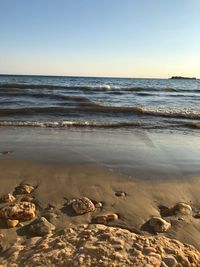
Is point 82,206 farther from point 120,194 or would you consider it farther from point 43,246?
point 43,246

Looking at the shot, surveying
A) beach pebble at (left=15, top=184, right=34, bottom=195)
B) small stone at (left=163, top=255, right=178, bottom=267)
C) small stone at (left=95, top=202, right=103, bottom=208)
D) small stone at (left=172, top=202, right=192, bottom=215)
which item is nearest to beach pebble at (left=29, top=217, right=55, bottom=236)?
small stone at (left=95, top=202, right=103, bottom=208)

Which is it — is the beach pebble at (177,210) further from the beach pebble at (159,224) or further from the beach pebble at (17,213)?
the beach pebble at (17,213)

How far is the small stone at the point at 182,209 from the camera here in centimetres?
333

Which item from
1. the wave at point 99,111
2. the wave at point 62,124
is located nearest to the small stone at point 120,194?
the wave at point 62,124

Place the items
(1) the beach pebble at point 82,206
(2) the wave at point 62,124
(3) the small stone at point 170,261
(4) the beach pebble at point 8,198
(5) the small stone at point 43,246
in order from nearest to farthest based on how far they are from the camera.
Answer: (3) the small stone at point 170,261
(5) the small stone at point 43,246
(1) the beach pebble at point 82,206
(4) the beach pebble at point 8,198
(2) the wave at point 62,124

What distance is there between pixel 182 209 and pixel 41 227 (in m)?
1.44

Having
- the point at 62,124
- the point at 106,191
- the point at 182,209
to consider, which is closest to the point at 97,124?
the point at 62,124

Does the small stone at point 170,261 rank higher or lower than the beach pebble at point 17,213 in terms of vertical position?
higher

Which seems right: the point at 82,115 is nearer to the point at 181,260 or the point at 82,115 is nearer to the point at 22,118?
the point at 22,118

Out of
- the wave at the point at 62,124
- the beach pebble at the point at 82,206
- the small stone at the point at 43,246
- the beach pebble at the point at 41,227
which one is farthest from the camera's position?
the wave at the point at 62,124

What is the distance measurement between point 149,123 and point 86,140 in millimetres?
3499

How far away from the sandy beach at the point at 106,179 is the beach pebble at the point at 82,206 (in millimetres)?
41

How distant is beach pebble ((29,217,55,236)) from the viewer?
2797 millimetres

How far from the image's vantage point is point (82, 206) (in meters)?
3.26
